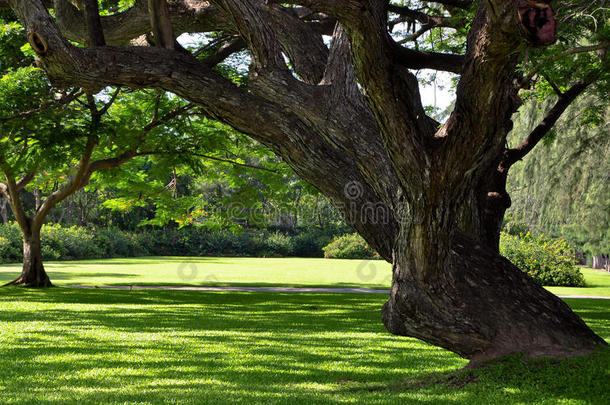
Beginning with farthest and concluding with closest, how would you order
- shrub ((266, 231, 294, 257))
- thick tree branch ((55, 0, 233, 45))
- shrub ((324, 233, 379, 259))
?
shrub ((266, 231, 294, 257))
shrub ((324, 233, 379, 259))
thick tree branch ((55, 0, 233, 45))

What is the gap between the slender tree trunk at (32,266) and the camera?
1736 centimetres

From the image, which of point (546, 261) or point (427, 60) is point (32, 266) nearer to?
point (427, 60)

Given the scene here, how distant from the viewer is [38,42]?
609 cm

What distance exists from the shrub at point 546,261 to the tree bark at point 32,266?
17.1 metres

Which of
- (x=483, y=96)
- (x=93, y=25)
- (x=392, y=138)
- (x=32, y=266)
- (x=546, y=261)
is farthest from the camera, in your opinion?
(x=546, y=261)

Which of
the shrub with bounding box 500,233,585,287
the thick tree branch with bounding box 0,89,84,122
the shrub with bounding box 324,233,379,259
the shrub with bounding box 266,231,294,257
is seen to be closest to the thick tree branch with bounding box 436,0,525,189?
the thick tree branch with bounding box 0,89,84,122

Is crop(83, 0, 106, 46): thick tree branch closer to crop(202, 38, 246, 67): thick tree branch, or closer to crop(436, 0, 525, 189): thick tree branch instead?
crop(202, 38, 246, 67): thick tree branch

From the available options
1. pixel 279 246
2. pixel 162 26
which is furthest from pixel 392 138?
A: pixel 279 246

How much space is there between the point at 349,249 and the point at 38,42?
39355 mm

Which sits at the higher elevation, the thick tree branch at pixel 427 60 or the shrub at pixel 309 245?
the thick tree branch at pixel 427 60

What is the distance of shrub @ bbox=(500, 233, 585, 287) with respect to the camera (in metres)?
23.2

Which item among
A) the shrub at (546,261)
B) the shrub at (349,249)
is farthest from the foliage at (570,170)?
the shrub at (349,249)

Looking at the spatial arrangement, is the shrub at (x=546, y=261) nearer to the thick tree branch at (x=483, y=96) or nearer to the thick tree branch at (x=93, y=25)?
the thick tree branch at (x=483, y=96)

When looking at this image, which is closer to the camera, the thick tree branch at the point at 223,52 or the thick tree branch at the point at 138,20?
the thick tree branch at the point at 138,20
